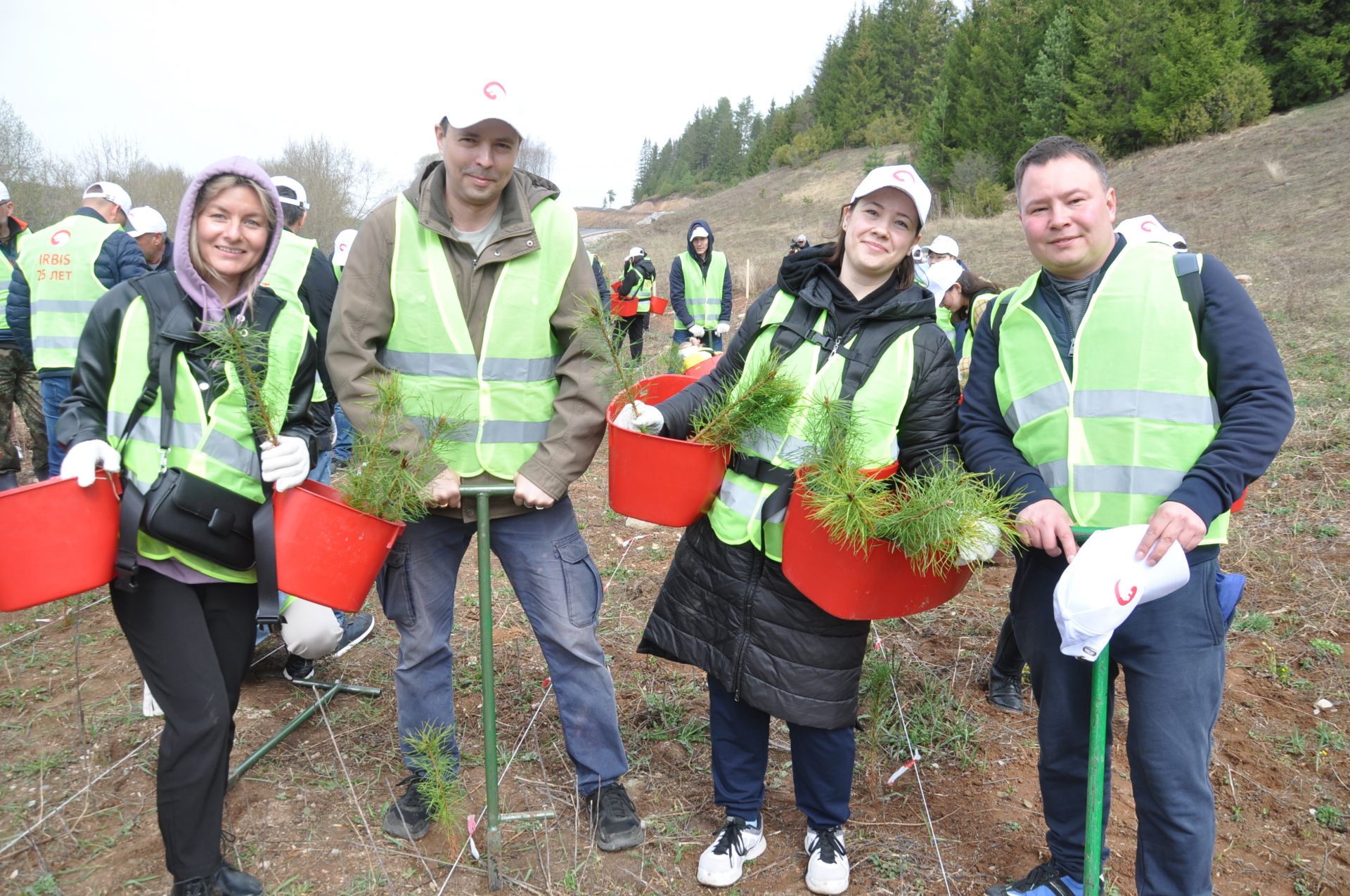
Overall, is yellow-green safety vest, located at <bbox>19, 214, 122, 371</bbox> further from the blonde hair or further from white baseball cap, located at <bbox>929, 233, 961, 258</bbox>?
white baseball cap, located at <bbox>929, 233, 961, 258</bbox>

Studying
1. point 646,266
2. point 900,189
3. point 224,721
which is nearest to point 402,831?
point 224,721

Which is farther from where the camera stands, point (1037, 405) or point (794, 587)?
point (794, 587)

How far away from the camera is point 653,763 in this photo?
285 cm

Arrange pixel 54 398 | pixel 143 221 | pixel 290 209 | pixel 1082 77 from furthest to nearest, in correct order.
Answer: pixel 1082 77, pixel 143 221, pixel 54 398, pixel 290 209

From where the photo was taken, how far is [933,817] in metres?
2.63

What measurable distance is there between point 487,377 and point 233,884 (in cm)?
141

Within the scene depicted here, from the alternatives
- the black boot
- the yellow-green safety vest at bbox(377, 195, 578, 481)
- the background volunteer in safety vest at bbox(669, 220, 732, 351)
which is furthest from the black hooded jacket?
the background volunteer in safety vest at bbox(669, 220, 732, 351)

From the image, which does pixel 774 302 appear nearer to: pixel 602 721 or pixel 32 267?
pixel 602 721

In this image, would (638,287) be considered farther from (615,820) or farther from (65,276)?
(615,820)

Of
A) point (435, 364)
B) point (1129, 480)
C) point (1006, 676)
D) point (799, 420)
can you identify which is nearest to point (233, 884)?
point (435, 364)

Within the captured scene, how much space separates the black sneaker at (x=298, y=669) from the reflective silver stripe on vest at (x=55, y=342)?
108 inches

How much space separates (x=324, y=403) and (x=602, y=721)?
1209 mm

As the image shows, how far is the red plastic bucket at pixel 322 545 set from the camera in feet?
6.02

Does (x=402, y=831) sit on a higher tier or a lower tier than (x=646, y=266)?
lower
